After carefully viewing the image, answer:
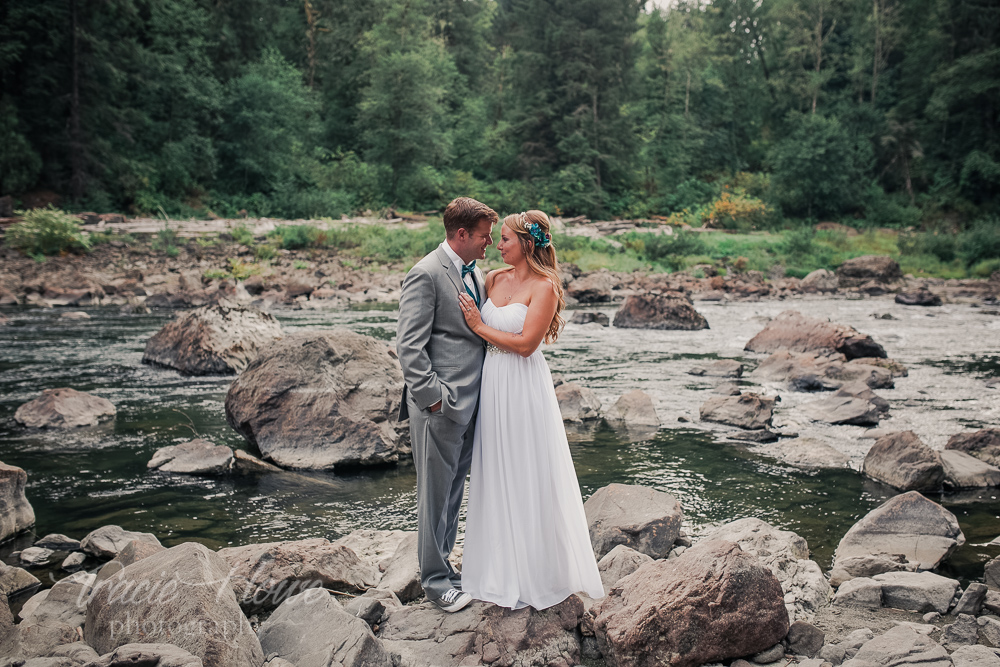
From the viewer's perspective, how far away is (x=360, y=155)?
5266 centimetres

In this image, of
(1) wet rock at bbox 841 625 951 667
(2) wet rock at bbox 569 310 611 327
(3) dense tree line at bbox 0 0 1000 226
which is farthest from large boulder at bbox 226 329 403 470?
(3) dense tree line at bbox 0 0 1000 226

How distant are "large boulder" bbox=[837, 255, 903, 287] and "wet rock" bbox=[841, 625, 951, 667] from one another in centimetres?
2791

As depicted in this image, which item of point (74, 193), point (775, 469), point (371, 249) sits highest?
point (74, 193)

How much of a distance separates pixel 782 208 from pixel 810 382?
37.2 m

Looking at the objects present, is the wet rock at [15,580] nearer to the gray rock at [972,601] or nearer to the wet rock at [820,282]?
the gray rock at [972,601]

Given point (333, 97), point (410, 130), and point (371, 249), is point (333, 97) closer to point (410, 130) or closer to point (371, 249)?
point (410, 130)

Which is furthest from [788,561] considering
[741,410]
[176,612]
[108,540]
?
[108,540]

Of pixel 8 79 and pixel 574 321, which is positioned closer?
pixel 574 321

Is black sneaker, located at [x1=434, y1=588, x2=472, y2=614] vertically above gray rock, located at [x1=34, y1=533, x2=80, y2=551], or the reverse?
black sneaker, located at [x1=434, y1=588, x2=472, y2=614]

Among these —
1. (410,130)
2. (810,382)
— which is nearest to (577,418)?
Result: (810,382)

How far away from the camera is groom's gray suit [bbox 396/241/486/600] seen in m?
3.89

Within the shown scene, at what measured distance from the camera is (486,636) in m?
3.83

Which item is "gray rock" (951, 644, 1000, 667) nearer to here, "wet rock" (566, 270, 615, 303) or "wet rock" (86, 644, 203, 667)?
"wet rock" (86, 644, 203, 667)

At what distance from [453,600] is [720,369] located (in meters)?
9.77
